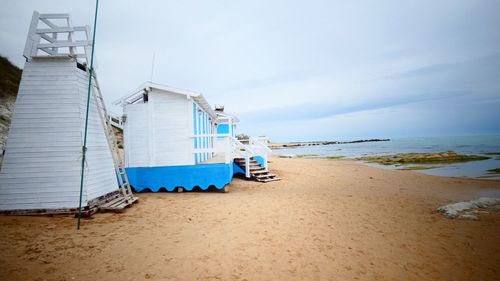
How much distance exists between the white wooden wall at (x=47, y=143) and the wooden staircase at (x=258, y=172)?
780 centimetres

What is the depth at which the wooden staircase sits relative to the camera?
504 inches

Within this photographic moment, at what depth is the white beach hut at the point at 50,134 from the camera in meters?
6.14

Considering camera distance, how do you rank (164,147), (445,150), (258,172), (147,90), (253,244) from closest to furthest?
(253,244), (164,147), (147,90), (258,172), (445,150)

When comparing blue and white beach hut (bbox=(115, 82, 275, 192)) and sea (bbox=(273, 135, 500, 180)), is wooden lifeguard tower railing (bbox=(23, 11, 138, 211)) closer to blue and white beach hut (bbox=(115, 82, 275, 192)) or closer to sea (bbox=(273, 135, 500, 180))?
blue and white beach hut (bbox=(115, 82, 275, 192))

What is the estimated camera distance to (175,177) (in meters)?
9.82

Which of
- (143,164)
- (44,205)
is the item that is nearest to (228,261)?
(44,205)

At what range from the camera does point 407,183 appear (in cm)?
1350

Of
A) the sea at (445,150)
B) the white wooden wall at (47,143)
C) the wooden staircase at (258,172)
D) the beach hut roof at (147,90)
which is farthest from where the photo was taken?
the sea at (445,150)

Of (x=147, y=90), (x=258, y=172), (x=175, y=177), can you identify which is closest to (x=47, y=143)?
(x=147, y=90)

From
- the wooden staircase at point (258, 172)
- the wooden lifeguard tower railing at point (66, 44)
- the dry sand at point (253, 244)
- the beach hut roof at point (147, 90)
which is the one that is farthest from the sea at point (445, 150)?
the wooden lifeguard tower railing at point (66, 44)

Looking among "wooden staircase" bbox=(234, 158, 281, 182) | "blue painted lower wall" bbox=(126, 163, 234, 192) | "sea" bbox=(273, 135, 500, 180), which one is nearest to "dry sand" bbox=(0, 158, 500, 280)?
"blue painted lower wall" bbox=(126, 163, 234, 192)

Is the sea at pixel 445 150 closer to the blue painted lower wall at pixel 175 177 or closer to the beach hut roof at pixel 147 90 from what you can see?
the blue painted lower wall at pixel 175 177

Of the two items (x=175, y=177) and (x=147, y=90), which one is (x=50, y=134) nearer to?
(x=147, y=90)

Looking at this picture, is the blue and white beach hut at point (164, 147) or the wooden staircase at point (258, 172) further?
the wooden staircase at point (258, 172)
